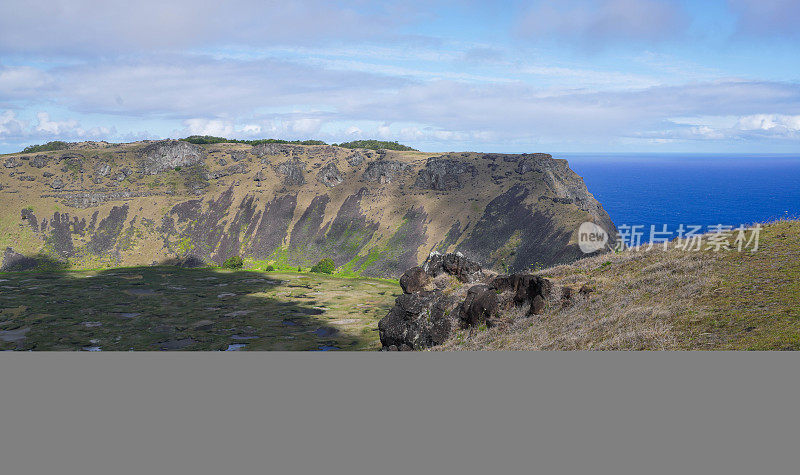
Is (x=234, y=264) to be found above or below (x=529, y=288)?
below

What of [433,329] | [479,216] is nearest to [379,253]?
[479,216]

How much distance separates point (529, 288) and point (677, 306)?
35.8 feet

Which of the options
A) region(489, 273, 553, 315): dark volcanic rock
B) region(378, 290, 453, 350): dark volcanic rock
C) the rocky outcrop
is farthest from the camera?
region(378, 290, 453, 350): dark volcanic rock

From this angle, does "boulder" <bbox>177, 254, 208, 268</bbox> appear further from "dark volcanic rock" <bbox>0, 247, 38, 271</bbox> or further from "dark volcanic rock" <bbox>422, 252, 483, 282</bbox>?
"dark volcanic rock" <bbox>422, 252, 483, 282</bbox>

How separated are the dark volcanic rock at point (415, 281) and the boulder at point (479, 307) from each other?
12.1 metres

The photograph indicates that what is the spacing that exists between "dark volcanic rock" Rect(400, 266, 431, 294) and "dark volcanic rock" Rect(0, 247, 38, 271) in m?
172

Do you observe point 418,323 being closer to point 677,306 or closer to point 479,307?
point 479,307

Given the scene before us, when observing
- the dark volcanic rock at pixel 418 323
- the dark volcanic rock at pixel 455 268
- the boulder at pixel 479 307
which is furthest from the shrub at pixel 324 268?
the boulder at pixel 479 307

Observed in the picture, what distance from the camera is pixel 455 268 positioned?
5222cm

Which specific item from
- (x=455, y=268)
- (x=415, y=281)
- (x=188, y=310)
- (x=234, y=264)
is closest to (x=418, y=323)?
(x=415, y=281)

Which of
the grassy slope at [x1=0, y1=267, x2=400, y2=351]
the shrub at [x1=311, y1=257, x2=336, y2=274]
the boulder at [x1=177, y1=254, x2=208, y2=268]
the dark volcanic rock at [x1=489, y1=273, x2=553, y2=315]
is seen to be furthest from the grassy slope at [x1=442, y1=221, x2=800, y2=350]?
the boulder at [x1=177, y1=254, x2=208, y2=268]

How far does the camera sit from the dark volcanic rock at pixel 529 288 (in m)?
34.3

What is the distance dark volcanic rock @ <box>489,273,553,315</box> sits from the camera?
34.3 meters

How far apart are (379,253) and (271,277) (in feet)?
150
